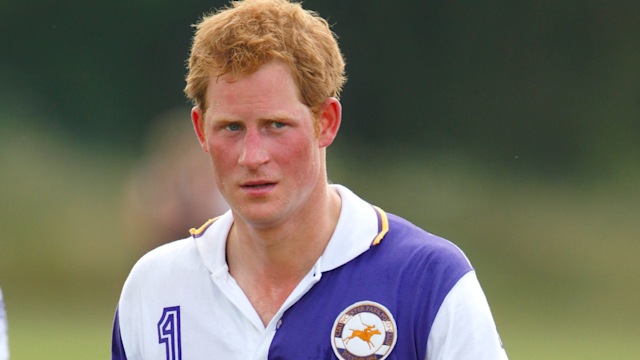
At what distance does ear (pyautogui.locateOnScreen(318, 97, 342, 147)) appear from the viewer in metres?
4.05

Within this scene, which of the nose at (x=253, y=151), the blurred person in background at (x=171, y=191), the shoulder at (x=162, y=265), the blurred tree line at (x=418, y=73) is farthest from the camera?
the blurred tree line at (x=418, y=73)

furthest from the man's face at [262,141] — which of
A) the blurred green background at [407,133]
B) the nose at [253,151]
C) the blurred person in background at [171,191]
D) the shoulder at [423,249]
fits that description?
the blurred green background at [407,133]

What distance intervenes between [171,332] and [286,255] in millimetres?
403

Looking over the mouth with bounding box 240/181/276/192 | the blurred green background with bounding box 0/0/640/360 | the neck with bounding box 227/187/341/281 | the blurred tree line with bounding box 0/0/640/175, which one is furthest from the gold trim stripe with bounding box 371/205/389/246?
the blurred tree line with bounding box 0/0/640/175

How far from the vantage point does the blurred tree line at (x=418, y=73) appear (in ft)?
59.0

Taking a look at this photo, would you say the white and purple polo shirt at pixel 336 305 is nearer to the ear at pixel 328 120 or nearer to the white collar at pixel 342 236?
the white collar at pixel 342 236

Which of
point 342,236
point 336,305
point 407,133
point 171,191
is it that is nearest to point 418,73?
point 407,133

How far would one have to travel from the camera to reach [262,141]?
154 inches

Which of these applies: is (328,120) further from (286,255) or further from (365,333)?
(365,333)

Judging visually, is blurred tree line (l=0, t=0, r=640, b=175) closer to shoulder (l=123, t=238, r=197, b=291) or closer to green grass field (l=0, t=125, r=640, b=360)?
green grass field (l=0, t=125, r=640, b=360)

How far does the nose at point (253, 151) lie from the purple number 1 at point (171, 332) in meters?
0.59

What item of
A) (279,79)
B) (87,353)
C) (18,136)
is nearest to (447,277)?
(279,79)

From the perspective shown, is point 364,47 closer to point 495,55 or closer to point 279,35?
point 495,55

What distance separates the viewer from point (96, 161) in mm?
17734
